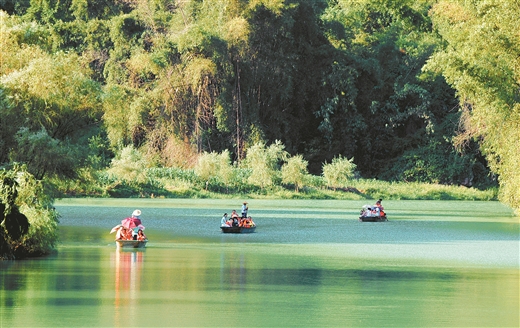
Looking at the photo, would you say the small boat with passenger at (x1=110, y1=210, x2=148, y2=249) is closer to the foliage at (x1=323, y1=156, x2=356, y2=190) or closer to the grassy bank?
the grassy bank

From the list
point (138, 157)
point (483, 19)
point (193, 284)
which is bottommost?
point (193, 284)

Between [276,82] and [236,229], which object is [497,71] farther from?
[276,82]

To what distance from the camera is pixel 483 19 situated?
38.4 meters

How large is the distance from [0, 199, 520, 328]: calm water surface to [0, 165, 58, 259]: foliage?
563 mm

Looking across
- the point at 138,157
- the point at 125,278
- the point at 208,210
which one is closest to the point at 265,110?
the point at 138,157

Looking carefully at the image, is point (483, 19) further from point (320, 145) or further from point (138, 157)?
point (320, 145)

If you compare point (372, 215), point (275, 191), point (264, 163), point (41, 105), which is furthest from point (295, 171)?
point (41, 105)

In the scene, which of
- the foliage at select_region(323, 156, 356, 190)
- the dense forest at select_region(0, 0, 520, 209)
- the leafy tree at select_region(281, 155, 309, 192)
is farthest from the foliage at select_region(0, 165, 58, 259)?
the foliage at select_region(323, 156, 356, 190)

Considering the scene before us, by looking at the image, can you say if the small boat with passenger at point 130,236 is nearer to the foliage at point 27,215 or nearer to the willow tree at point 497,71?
the foliage at point 27,215

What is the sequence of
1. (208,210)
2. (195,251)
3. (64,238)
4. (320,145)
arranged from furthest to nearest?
(320,145) < (208,210) < (64,238) < (195,251)

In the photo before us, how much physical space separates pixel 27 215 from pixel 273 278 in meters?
6.38

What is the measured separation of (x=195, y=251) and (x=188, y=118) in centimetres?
3757

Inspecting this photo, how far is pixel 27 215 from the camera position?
22.7 m

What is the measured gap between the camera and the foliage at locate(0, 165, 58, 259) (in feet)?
72.0
